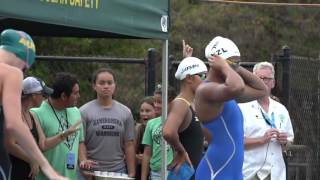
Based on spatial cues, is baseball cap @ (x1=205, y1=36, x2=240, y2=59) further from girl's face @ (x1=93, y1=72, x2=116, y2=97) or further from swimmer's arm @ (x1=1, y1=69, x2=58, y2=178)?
swimmer's arm @ (x1=1, y1=69, x2=58, y2=178)


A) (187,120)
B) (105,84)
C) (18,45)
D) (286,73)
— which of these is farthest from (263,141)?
(18,45)

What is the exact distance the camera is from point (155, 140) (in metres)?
9.97

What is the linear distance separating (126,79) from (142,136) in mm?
3946

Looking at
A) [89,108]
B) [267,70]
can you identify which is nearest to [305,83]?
[267,70]

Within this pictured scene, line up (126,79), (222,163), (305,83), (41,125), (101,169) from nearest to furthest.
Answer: (222,163)
(41,125)
(101,169)
(305,83)
(126,79)

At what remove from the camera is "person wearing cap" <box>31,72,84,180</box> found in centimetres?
884

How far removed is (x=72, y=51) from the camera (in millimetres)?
22578

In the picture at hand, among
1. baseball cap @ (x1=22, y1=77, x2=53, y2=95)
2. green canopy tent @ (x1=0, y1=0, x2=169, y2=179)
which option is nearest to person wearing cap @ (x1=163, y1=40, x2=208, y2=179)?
green canopy tent @ (x1=0, y1=0, x2=169, y2=179)

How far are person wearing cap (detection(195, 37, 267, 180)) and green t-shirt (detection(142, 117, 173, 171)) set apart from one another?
190cm

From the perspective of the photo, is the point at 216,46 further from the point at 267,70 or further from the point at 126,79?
the point at 126,79

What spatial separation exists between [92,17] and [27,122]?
1207 millimetres

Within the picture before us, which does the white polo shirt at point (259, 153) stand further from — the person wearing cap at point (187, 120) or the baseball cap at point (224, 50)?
the baseball cap at point (224, 50)

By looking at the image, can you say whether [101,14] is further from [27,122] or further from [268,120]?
[268,120]

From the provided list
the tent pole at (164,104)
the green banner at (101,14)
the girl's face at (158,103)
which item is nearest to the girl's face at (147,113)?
the girl's face at (158,103)
